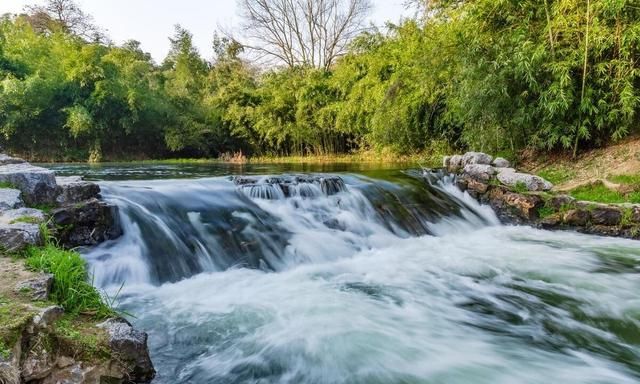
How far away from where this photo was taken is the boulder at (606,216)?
5711 millimetres

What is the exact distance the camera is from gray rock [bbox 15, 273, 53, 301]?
2.00 metres

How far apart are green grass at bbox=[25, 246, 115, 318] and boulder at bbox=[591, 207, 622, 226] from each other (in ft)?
20.6

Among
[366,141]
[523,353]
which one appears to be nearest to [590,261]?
[523,353]

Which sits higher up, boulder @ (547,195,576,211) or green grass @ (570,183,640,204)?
green grass @ (570,183,640,204)

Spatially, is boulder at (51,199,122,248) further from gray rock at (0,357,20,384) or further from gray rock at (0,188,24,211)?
gray rock at (0,357,20,384)

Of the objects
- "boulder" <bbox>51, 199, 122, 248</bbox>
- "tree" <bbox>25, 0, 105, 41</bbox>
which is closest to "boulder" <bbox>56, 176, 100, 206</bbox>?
"boulder" <bbox>51, 199, 122, 248</bbox>

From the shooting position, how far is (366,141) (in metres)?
16.6

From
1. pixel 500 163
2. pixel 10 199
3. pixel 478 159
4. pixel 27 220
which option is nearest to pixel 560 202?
pixel 500 163

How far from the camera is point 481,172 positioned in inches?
294

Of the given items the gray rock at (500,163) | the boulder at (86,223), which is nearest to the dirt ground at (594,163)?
the gray rock at (500,163)

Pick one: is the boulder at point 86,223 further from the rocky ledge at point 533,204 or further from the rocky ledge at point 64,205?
the rocky ledge at point 533,204

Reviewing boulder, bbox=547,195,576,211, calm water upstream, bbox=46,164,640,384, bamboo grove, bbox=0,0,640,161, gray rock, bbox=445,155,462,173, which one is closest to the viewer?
calm water upstream, bbox=46,164,640,384

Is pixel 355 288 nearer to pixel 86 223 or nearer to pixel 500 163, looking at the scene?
pixel 86 223

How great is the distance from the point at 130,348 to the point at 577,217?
6230 mm
